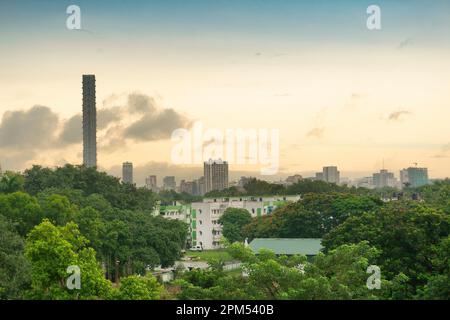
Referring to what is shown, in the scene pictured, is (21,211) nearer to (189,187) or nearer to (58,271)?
(58,271)

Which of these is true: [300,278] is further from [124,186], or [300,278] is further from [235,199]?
[235,199]

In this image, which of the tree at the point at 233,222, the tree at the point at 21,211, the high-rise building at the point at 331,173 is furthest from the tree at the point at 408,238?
the tree at the point at 233,222

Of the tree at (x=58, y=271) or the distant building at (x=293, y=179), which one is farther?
Result: the distant building at (x=293, y=179)

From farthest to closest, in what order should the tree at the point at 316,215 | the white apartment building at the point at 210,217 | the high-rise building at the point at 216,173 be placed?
the white apartment building at the point at 210,217 < the tree at the point at 316,215 < the high-rise building at the point at 216,173

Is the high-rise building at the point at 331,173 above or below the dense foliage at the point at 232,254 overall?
above

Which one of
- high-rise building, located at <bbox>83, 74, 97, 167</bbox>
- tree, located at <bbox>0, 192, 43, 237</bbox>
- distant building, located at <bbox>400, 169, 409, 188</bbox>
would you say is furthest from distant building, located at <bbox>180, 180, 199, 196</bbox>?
high-rise building, located at <bbox>83, 74, 97, 167</bbox>

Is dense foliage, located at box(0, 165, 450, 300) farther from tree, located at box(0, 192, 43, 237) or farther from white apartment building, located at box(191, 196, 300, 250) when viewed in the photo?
white apartment building, located at box(191, 196, 300, 250)

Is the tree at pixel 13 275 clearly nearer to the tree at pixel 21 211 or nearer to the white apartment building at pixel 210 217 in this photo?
the tree at pixel 21 211
